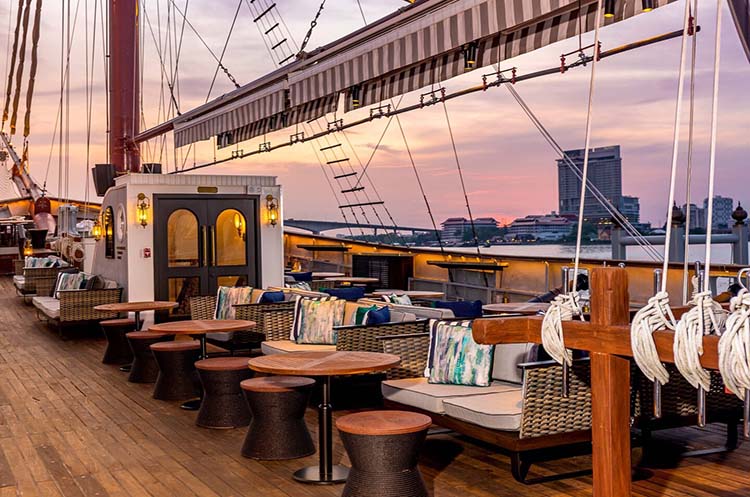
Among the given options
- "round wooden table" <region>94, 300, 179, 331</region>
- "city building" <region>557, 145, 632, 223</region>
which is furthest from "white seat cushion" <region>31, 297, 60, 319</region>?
"city building" <region>557, 145, 632, 223</region>

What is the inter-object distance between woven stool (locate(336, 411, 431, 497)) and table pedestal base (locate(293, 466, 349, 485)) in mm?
510

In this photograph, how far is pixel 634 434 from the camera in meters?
5.23

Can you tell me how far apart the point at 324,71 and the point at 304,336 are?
8.38 feet

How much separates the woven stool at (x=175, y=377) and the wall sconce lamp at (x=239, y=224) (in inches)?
190

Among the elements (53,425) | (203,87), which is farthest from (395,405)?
(203,87)

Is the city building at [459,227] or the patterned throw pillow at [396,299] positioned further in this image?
the city building at [459,227]

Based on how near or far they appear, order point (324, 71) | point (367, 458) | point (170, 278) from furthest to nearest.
→ point (170, 278) → point (324, 71) → point (367, 458)

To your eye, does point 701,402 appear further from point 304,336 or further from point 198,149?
point 198,149

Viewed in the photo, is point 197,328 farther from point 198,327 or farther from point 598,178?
point 598,178

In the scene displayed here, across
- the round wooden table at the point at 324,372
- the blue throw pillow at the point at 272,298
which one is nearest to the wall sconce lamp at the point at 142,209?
the blue throw pillow at the point at 272,298

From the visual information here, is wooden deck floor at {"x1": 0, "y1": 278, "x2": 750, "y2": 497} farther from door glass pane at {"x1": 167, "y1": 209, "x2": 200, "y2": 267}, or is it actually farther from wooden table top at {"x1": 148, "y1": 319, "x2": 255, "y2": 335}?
door glass pane at {"x1": 167, "y1": 209, "x2": 200, "y2": 267}

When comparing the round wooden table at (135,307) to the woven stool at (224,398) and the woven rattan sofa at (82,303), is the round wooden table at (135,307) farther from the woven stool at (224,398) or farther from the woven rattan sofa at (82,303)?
the woven stool at (224,398)

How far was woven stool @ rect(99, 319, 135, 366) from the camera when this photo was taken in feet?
30.2

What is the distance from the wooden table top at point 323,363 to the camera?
4.58 metres
